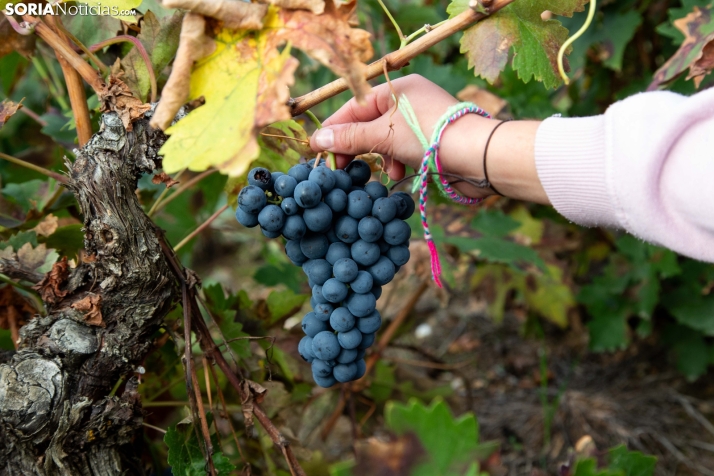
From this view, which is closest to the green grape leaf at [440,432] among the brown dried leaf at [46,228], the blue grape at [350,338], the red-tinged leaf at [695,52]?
the blue grape at [350,338]

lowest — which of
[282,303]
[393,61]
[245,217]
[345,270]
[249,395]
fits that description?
[282,303]

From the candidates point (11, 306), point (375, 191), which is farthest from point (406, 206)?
point (11, 306)

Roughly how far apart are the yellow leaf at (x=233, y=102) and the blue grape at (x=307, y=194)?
0.43 ft

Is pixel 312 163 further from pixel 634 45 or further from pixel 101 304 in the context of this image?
pixel 634 45

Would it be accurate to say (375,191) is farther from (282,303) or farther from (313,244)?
(282,303)

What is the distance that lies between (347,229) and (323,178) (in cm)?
9

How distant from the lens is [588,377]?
2.36 m

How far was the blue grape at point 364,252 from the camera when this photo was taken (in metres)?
0.87

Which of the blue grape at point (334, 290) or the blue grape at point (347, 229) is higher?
the blue grape at point (347, 229)

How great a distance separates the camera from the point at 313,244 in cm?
89

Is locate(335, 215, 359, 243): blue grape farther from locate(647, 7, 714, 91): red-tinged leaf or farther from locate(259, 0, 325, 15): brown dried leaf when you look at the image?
locate(647, 7, 714, 91): red-tinged leaf

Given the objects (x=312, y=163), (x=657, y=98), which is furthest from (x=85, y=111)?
(x=657, y=98)

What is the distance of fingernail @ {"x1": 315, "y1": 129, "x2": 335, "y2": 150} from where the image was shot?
0.97 metres

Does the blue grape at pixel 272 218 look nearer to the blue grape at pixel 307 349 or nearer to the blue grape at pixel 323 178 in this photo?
the blue grape at pixel 323 178
